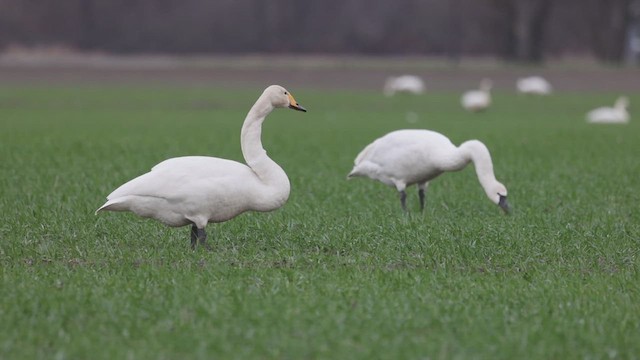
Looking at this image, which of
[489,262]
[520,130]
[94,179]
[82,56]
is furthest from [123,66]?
[489,262]

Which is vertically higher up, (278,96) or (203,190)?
(278,96)

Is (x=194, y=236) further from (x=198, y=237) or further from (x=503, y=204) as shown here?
(x=503, y=204)

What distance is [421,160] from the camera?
433 inches

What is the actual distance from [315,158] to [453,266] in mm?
9761

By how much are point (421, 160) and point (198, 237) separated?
3111mm

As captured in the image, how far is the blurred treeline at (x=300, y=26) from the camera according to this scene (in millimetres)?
68562

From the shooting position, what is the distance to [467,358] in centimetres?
563

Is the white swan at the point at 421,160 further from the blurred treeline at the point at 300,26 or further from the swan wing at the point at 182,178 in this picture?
the blurred treeline at the point at 300,26

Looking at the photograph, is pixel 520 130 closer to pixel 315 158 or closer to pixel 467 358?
pixel 315 158

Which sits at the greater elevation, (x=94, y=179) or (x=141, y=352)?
(x=141, y=352)

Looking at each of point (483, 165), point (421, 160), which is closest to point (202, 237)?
point (483, 165)

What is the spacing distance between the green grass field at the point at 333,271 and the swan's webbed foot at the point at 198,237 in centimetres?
20

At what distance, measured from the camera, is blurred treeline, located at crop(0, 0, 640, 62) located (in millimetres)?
68562

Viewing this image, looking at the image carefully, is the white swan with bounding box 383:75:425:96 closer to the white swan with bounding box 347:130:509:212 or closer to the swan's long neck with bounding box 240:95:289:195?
the white swan with bounding box 347:130:509:212
